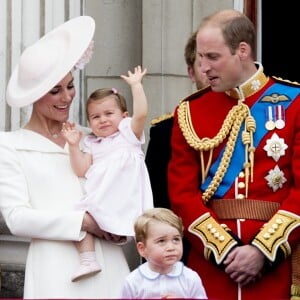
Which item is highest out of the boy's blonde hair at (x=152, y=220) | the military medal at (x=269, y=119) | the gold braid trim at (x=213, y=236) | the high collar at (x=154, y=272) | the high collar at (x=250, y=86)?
the high collar at (x=250, y=86)

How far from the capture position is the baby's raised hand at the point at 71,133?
799 cm

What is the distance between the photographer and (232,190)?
797 cm

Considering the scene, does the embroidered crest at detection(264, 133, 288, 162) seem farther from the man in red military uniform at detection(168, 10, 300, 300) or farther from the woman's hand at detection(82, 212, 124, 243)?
the woman's hand at detection(82, 212, 124, 243)

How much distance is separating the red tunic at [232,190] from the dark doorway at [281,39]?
8.56 ft

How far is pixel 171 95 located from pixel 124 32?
432 mm

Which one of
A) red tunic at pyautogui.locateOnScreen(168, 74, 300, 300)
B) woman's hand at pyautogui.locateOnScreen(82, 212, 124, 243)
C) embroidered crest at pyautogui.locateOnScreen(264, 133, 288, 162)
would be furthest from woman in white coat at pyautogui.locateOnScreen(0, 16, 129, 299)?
embroidered crest at pyautogui.locateOnScreen(264, 133, 288, 162)

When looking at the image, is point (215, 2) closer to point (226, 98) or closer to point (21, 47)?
point (21, 47)

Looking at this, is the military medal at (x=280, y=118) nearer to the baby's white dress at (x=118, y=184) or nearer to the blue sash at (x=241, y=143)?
the blue sash at (x=241, y=143)

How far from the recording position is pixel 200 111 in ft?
26.7

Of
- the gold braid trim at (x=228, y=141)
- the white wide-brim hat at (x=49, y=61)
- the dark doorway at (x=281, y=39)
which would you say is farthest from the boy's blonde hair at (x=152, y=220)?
the dark doorway at (x=281, y=39)

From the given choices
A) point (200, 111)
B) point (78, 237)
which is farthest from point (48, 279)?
point (200, 111)

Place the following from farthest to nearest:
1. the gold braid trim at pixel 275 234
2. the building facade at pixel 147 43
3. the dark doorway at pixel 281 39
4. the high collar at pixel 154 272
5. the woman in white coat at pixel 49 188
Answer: the dark doorway at pixel 281 39
the building facade at pixel 147 43
the woman in white coat at pixel 49 188
the gold braid trim at pixel 275 234
the high collar at pixel 154 272

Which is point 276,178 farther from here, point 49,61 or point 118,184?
point 49,61

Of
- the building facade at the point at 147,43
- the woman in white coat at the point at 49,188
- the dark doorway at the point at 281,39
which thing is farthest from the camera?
the dark doorway at the point at 281,39
